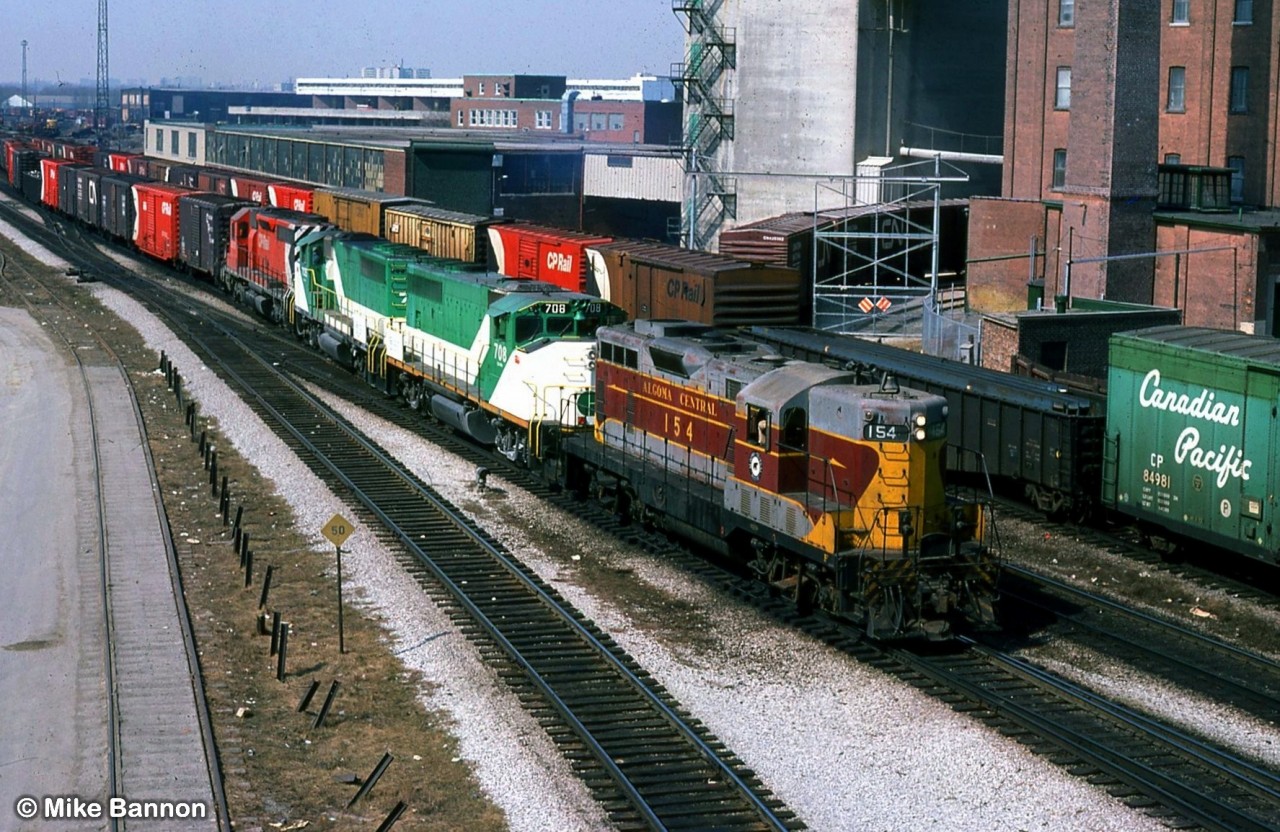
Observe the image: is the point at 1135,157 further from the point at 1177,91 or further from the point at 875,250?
the point at 1177,91

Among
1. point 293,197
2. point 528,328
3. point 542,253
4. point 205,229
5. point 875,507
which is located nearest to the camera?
point 875,507

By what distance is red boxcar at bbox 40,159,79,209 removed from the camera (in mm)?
95250

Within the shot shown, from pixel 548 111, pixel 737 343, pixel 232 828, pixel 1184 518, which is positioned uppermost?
pixel 548 111

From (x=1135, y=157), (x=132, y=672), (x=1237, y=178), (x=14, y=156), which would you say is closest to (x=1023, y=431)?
(x=132, y=672)

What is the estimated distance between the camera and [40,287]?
62719 mm

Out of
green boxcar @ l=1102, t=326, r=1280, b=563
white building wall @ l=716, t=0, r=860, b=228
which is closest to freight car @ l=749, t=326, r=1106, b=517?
green boxcar @ l=1102, t=326, r=1280, b=563

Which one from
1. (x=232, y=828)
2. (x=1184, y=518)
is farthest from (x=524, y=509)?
(x=232, y=828)

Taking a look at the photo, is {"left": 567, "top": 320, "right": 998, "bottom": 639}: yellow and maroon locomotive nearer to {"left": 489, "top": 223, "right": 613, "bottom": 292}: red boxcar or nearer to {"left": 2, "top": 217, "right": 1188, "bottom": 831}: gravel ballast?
{"left": 2, "top": 217, "right": 1188, "bottom": 831}: gravel ballast

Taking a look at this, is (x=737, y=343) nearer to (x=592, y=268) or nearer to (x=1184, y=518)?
(x=1184, y=518)

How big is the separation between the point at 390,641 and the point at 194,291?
149 ft

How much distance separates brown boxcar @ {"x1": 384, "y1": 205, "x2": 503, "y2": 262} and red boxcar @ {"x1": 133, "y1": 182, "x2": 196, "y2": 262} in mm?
16808

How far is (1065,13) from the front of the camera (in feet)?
170

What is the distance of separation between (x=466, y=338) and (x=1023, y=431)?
1102 centimetres

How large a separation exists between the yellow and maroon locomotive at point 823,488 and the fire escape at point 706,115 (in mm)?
38606
